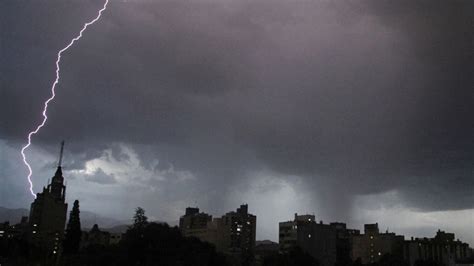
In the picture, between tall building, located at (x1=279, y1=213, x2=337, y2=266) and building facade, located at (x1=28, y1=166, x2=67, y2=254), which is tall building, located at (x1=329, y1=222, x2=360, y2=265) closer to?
tall building, located at (x1=279, y1=213, x2=337, y2=266)

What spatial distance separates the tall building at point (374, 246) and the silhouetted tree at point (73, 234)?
56.2 metres

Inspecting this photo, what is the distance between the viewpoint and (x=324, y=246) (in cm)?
8875

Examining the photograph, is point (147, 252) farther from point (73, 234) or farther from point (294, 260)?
point (73, 234)

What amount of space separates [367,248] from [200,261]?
62.6m

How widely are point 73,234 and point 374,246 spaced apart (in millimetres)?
60108

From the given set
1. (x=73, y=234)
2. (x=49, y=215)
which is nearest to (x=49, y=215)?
(x=49, y=215)

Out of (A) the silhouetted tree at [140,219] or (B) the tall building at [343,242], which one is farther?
(B) the tall building at [343,242]

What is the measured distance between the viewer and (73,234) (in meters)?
61.7

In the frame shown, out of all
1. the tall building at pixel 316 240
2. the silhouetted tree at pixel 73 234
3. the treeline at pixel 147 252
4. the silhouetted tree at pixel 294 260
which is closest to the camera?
the treeline at pixel 147 252

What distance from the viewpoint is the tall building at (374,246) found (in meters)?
99.0

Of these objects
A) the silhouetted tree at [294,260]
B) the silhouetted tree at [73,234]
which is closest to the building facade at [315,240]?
the silhouetted tree at [294,260]

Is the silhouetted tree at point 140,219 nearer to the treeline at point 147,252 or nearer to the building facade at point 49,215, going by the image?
the treeline at point 147,252

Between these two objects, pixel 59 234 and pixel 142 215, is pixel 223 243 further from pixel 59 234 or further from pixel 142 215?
pixel 142 215

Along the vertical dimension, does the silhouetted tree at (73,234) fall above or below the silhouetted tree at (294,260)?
above
